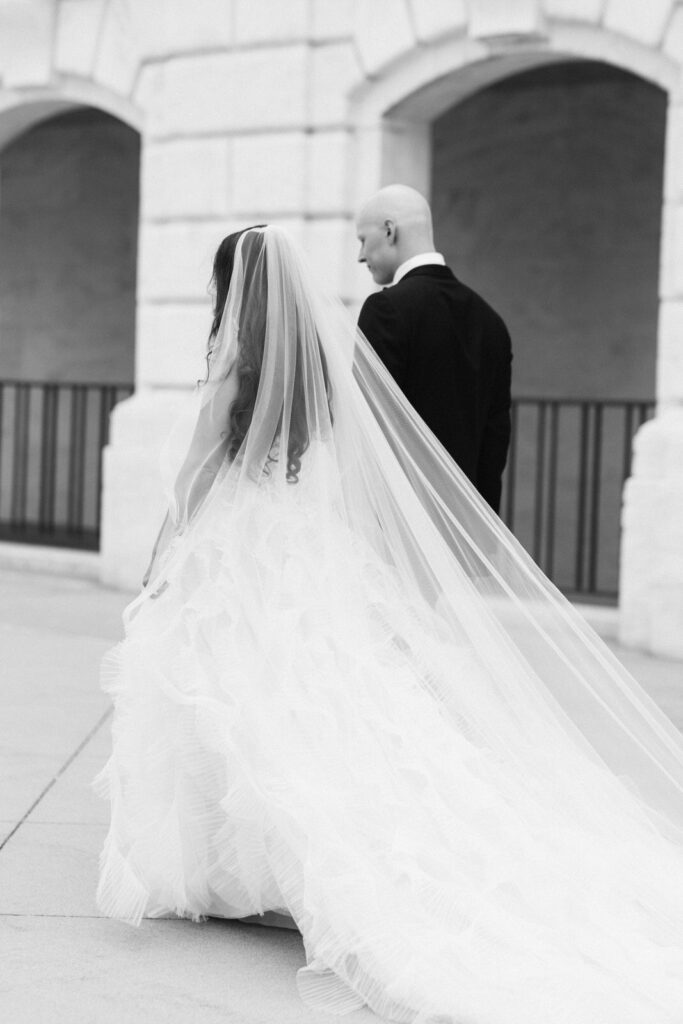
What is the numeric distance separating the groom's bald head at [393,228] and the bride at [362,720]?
53 centimetres

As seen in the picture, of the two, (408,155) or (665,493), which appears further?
(408,155)

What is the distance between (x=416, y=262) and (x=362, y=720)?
1533 mm

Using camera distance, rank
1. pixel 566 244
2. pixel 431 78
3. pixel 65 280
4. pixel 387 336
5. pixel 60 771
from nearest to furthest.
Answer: pixel 387 336
pixel 60 771
pixel 431 78
pixel 566 244
pixel 65 280

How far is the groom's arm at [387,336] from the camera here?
178 inches

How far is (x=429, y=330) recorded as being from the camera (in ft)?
15.0

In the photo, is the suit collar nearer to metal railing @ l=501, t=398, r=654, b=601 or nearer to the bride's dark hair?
the bride's dark hair

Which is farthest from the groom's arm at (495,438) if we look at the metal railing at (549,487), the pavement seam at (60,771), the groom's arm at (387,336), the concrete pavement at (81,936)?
the metal railing at (549,487)

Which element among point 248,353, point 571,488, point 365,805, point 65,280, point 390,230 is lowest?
point 365,805

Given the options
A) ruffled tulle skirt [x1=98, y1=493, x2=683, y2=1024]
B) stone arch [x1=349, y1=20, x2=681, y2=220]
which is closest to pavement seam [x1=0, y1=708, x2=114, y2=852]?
ruffled tulle skirt [x1=98, y1=493, x2=683, y2=1024]

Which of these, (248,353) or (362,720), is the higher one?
(248,353)

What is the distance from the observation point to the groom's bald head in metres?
4.65

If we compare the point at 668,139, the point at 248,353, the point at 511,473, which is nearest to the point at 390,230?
the point at 248,353

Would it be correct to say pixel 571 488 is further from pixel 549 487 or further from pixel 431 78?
pixel 431 78

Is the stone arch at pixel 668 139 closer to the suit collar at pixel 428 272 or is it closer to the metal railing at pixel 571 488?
the suit collar at pixel 428 272
